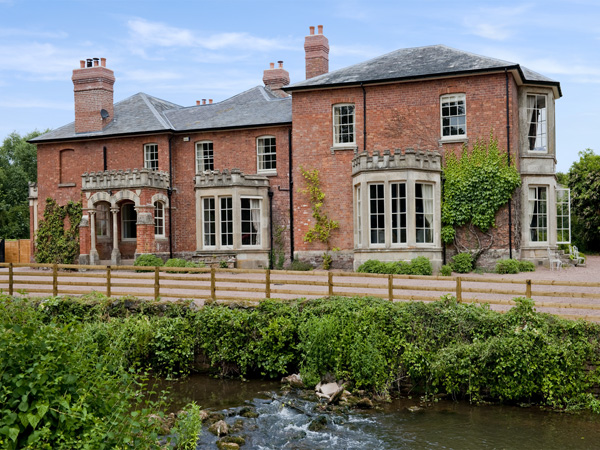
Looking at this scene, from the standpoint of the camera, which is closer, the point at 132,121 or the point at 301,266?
the point at 301,266

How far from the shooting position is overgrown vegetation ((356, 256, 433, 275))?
20.7 meters

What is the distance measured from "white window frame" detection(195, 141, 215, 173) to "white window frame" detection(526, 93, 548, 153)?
14423mm

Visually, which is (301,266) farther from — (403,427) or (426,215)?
(403,427)

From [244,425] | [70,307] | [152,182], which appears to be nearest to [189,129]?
[152,182]

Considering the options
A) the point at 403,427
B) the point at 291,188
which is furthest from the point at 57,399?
the point at 291,188

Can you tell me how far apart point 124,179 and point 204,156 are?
12.9 feet

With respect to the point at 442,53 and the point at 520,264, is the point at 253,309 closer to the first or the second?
the point at 520,264

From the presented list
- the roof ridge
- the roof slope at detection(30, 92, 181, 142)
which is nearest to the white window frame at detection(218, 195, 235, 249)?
the roof slope at detection(30, 92, 181, 142)

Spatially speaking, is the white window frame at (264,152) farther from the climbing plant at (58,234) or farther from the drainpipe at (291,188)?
the climbing plant at (58,234)

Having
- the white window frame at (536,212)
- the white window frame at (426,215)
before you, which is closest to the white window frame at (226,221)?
the white window frame at (426,215)

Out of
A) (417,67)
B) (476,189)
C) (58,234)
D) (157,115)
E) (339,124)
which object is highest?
(417,67)

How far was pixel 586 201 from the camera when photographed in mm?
34406

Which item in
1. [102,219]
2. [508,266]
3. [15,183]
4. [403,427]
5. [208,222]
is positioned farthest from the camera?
[15,183]

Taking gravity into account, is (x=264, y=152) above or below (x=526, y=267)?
above
